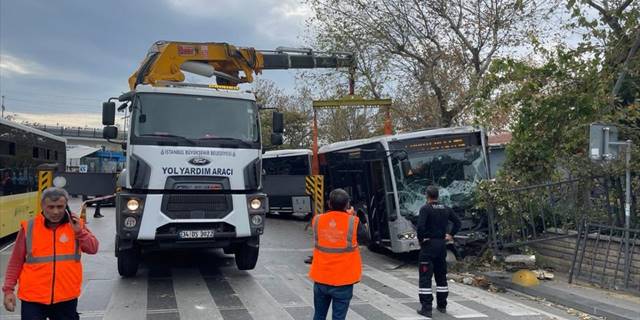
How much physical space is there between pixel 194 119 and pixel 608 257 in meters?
7.22

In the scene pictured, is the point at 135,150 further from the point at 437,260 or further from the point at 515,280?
the point at 515,280

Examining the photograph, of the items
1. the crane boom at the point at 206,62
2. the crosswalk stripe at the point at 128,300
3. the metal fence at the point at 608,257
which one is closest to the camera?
the crosswalk stripe at the point at 128,300

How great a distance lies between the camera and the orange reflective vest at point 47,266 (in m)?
4.48

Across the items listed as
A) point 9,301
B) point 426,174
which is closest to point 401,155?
point 426,174

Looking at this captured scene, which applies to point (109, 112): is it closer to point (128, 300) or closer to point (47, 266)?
point (128, 300)

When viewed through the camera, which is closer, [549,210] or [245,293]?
[245,293]

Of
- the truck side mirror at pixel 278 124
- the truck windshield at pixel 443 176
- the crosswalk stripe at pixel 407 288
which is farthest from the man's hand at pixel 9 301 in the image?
the truck windshield at pixel 443 176

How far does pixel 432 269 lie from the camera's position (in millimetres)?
7566

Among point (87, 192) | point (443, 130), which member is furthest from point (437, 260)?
point (87, 192)

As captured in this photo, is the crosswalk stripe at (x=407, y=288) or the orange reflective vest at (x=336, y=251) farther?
the crosswalk stripe at (x=407, y=288)

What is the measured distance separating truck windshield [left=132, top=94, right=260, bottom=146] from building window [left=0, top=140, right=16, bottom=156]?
560 centimetres

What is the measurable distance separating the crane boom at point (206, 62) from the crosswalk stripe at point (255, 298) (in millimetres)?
3852

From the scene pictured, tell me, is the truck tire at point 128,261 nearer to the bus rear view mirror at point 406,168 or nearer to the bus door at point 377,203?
the bus door at point 377,203

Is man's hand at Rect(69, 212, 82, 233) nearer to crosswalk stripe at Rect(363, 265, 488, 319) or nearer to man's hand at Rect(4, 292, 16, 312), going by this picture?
man's hand at Rect(4, 292, 16, 312)
